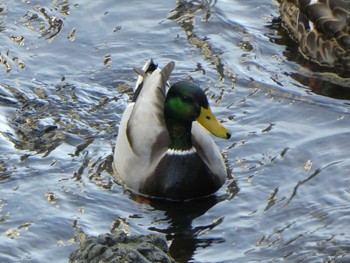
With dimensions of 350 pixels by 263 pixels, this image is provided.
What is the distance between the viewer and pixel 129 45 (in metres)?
13.8

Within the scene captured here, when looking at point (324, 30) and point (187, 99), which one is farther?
point (324, 30)

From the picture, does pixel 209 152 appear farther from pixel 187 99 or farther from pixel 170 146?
pixel 187 99

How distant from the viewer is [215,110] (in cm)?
1232

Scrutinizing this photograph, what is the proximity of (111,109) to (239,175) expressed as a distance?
69.4 inches

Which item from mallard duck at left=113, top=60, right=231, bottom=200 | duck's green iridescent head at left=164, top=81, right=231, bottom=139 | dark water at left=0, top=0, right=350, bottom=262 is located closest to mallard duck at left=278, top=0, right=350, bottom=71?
dark water at left=0, top=0, right=350, bottom=262

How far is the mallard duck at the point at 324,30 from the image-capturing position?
1320cm

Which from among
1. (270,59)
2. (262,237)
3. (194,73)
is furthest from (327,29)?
(262,237)

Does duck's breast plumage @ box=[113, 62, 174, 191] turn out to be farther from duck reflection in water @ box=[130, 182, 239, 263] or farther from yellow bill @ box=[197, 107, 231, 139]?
yellow bill @ box=[197, 107, 231, 139]

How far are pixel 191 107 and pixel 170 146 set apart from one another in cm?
45

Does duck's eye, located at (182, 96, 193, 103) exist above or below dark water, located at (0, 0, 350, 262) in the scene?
above

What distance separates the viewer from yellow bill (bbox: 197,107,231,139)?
10992mm

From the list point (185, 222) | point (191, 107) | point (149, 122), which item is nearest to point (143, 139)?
point (149, 122)

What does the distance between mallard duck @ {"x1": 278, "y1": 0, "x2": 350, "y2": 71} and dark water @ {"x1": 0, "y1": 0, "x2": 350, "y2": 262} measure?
7.4 inches

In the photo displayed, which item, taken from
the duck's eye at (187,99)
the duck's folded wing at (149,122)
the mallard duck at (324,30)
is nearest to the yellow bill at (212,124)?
the duck's eye at (187,99)
